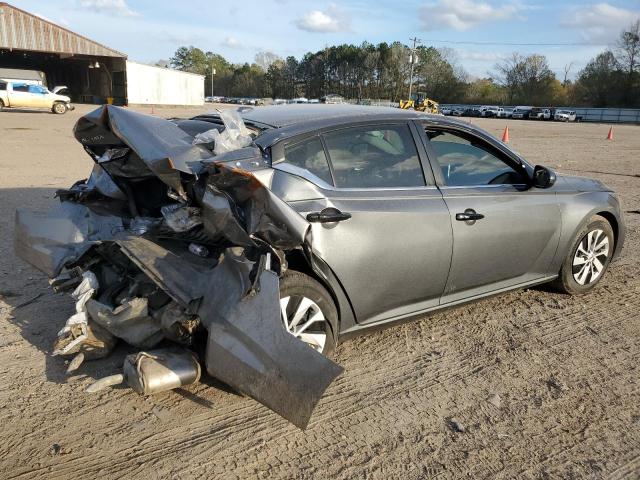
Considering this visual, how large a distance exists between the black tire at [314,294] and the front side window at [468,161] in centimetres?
140

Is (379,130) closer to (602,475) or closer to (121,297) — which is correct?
(121,297)

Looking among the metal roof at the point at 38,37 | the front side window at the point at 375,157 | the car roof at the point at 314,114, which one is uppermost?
the metal roof at the point at 38,37

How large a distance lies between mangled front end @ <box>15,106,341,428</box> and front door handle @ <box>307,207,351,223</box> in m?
0.19

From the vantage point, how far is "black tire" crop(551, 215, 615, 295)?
4.83 metres

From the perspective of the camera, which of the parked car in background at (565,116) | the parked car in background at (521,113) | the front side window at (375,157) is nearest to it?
the front side window at (375,157)

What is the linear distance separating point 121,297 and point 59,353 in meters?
0.51

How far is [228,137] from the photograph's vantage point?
349cm

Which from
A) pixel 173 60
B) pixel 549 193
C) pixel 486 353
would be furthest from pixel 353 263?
pixel 173 60

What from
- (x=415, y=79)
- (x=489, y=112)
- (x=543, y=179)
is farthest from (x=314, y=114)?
(x=415, y=79)

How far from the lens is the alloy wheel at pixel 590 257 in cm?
492

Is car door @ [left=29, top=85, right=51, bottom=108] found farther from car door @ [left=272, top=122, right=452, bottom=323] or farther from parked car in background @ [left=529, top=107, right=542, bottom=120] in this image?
parked car in background @ [left=529, top=107, right=542, bottom=120]

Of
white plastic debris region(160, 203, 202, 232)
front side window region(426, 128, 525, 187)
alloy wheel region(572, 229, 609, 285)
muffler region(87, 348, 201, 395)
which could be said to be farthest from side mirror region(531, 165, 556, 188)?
muffler region(87, 348, 201, 395)

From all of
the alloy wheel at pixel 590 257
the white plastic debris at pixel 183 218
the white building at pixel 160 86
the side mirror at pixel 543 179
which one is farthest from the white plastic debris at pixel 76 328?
the white building at pixel 160 86

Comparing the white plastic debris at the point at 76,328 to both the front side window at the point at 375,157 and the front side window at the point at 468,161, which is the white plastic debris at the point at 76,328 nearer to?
the front side window at the point at 375,157
